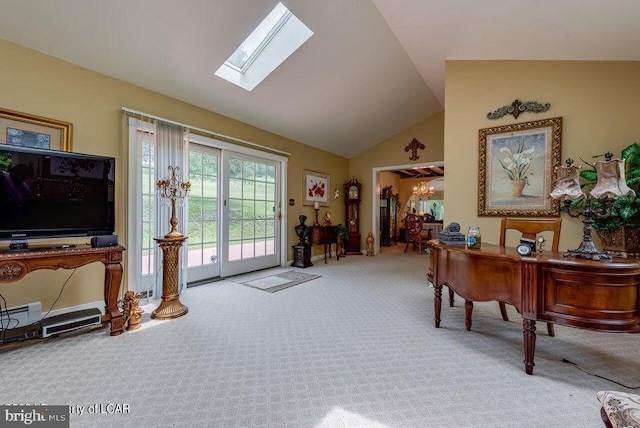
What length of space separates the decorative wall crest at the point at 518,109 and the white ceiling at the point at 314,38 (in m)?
0.50

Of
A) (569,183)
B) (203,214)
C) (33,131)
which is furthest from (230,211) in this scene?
(569,183)

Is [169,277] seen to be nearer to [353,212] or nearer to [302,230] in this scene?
[302,230]

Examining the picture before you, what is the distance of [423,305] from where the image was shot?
309 centimetres

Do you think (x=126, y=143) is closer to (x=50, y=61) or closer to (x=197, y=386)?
(x=50, y=61)

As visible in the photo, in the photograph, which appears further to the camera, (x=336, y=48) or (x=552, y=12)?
(x=336, y=48)

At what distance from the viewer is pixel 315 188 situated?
588 cm

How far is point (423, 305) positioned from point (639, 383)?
Answer: 1.62 meters

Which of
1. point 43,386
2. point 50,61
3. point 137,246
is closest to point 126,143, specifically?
point 50,61

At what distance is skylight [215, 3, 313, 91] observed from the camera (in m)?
3.08

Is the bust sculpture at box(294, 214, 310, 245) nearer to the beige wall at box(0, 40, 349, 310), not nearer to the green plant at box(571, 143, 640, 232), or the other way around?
the beige wall at box(0, 40, 349, 310)

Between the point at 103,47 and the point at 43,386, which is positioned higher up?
the point at 103,47

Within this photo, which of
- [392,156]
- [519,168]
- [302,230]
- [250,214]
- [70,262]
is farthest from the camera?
[392,156]

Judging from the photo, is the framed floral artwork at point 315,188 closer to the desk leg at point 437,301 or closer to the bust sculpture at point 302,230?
the bust sculpture at point 302,230

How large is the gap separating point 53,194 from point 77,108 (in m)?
1.00
